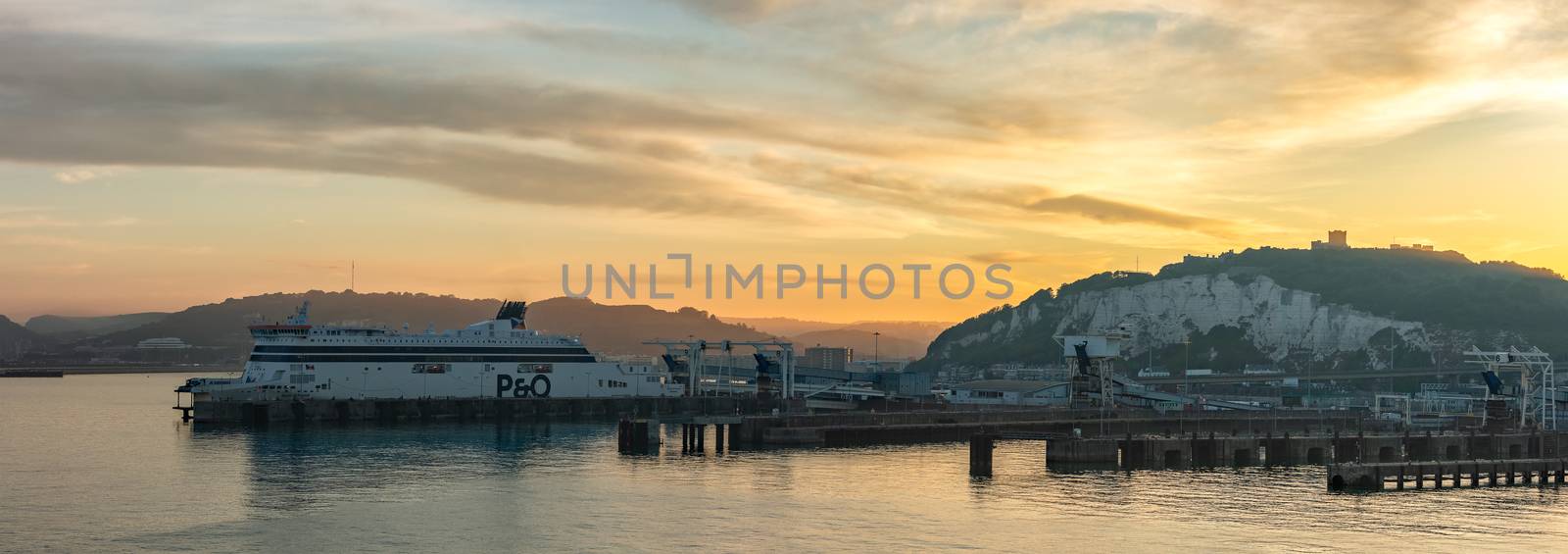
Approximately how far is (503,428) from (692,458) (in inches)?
1365

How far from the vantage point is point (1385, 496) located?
235ft

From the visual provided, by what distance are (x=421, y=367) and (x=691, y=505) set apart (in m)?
73.4

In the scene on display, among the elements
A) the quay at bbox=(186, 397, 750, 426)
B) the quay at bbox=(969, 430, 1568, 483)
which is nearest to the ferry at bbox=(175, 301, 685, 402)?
the quay at bbox=(186, 397, 750, 426)

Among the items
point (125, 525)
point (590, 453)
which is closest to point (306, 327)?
point (590, 453)

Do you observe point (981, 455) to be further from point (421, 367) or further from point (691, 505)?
point (421, 367)

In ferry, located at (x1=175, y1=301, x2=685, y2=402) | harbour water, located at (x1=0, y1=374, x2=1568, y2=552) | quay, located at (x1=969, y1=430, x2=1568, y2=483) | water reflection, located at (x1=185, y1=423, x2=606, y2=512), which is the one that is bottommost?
harbour water, located at (x1=0, y1=374, x2=1568, y2=552)

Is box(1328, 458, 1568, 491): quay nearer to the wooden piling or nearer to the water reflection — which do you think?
the wooden piling

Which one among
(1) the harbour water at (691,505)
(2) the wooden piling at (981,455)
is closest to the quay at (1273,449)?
(2) the wooden piling at (981,455)

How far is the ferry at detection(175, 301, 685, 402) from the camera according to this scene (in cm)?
12825

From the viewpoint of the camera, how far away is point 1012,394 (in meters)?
166

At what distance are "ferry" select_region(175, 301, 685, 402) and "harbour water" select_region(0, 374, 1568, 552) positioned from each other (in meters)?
28.4

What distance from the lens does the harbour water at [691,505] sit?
2245 inches

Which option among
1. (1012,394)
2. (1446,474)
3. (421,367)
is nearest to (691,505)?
(1446,474)

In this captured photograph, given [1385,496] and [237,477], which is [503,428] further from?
[1385,496]
